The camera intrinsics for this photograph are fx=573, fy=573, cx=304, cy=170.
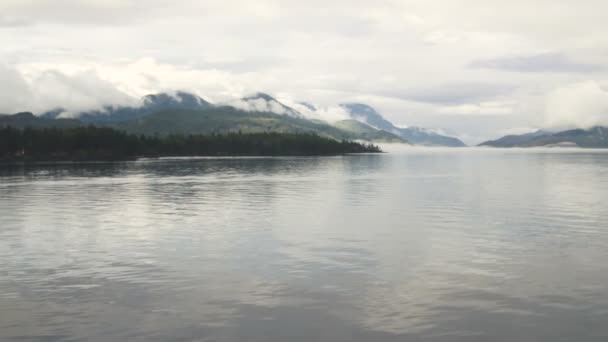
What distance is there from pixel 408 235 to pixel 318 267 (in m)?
16.7

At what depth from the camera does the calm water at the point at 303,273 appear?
87.7 feet

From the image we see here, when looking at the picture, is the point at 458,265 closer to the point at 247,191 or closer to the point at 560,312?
the point at 560,312

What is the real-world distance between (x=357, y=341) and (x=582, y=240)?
34299 millimetres

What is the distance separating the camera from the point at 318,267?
1564 inches

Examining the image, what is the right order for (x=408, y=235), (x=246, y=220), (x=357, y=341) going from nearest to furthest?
1. (x=357, y=341)
2. (x=408, y=235)
3. (x=246, y=220)

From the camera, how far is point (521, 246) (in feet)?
158

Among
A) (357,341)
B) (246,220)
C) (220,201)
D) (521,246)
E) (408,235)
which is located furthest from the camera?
(220,201)

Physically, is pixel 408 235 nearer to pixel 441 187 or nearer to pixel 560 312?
pixel 560 312

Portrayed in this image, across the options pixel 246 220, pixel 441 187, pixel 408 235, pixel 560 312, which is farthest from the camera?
pixel 441 187

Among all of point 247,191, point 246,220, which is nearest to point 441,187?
point 247,191

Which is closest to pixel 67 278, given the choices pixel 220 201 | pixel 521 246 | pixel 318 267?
pixel 318 267

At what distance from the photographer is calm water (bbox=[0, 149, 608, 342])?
26.7 meters

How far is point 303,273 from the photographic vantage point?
37.8 metres

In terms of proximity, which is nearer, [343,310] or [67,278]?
[343,310]
